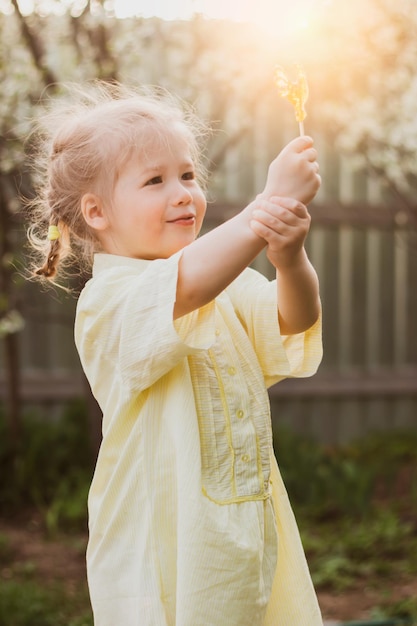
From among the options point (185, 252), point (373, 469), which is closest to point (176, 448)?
point (185, 252)

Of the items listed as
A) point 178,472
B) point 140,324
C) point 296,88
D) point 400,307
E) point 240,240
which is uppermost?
point 296,88

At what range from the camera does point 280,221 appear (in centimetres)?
129

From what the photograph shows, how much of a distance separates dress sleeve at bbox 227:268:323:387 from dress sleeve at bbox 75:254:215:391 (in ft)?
0.74

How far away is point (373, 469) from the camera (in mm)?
4426

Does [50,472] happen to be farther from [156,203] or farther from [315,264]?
[156,203]

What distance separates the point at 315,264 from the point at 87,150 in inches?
179

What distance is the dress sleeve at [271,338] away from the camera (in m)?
1.64

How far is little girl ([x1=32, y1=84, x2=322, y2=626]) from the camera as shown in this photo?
1.37 meters

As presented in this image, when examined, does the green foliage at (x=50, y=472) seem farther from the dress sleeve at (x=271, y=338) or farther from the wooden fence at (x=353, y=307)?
the dress sleeve at (x=271, y=338)

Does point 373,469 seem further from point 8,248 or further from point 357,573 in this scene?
point 8,248

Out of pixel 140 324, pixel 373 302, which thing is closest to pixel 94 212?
pixel 140 324

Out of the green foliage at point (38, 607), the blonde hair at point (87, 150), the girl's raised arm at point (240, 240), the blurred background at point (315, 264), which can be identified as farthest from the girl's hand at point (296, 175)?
the green foliage at point (38, 607)

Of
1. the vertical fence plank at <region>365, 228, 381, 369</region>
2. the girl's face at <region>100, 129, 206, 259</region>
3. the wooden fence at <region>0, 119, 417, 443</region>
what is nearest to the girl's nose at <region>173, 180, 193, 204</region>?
the girl's face at <region>100, 129, 206, 259</region>

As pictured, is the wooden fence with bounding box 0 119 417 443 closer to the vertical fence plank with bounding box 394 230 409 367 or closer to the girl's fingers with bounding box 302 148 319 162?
the vertical fence plank with bounding box 394 230 409 367
